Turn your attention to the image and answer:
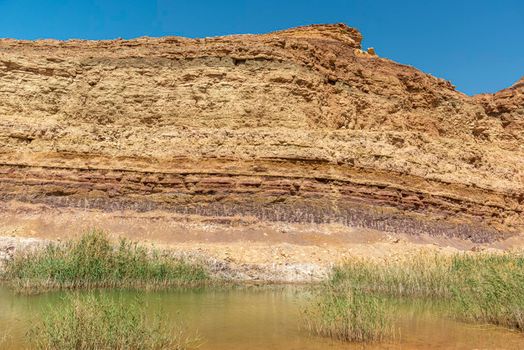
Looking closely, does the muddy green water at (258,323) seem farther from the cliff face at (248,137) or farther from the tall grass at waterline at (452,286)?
the cliff face at (248,137)

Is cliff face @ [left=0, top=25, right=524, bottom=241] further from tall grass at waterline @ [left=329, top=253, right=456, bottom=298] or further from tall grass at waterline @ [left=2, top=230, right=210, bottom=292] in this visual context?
tall grass at waterline @ [left=329, top=253, right=456, bottom=298]

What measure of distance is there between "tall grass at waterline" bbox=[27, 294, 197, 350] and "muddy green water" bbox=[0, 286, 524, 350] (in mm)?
801

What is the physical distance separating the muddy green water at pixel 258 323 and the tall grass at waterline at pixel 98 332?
2.63ft

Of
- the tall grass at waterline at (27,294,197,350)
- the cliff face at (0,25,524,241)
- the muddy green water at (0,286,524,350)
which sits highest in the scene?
the cliff face at (0,25,524,241)

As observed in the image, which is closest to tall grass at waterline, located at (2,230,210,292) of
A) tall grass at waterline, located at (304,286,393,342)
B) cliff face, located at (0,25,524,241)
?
tall grass at waterline, located at (304,286,393,342)

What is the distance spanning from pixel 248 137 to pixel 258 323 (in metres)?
18.1

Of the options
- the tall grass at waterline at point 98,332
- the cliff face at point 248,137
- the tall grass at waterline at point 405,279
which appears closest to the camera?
the tall grass at waterline at point 98,332

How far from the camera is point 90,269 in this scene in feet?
50.8

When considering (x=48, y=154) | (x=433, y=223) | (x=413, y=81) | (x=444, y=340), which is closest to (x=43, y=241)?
(x=48, y=154)

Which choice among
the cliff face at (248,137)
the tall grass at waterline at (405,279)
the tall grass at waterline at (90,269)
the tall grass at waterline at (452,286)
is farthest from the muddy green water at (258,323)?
the cliff face at (248,137)

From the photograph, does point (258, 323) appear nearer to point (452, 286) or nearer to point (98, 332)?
point (98, 332)

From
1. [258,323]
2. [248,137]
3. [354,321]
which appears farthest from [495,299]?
[248,137]

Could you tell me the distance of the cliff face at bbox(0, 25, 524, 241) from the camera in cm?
2686

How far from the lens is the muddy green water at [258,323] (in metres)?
9.34
